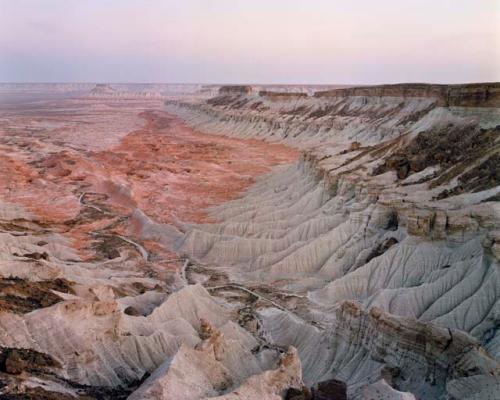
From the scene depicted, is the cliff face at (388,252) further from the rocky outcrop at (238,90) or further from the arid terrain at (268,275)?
the rocky outcrop at (238,90)

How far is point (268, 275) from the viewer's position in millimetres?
25469

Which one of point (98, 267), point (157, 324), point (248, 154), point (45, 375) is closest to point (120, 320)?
point (157, 324)

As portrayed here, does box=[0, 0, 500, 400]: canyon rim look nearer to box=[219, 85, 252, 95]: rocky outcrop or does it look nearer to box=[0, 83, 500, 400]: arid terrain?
box=[0, 83, 500, 400]: arid terrain

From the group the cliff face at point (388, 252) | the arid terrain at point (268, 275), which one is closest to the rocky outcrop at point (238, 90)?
the arid terrain at point (268, 275)

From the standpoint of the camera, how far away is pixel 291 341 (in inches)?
723

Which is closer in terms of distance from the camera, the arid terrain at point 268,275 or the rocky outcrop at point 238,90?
the arid terrain at point 268,275

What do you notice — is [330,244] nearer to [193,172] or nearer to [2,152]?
[193,172]

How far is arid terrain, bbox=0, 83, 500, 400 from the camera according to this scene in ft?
42.6

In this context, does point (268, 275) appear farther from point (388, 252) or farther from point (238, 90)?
point (238, 90)

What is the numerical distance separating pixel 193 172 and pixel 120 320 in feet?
137

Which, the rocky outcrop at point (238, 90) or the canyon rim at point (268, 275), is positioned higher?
the rocky outcrop at point (238, 90)

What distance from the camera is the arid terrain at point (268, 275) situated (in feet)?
42.6

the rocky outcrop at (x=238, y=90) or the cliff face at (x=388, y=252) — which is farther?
the rocky outcrop at (x=238, y=90)

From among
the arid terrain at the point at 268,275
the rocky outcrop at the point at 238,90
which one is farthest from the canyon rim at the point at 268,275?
the rocky outcrop at the point at 238,90
